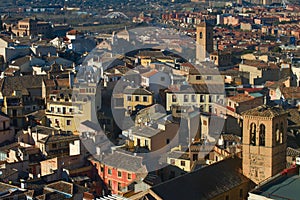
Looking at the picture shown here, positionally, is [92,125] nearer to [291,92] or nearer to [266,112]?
[266,112]

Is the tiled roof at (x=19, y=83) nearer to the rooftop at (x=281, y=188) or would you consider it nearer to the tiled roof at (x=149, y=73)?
the tiled roof at (x=149, y=73)

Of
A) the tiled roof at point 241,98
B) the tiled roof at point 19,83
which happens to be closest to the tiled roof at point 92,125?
the tiled roof at point 241,98

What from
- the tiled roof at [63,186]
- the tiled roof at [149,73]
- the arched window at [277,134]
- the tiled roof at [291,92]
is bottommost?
the tiled roof at [291,92]

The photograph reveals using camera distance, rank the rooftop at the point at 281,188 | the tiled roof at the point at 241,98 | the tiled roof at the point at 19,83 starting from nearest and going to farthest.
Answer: the rooftop at the point at 281,188, the tiled roof at the point at 241,98, the tiled roof at the point at 19,83

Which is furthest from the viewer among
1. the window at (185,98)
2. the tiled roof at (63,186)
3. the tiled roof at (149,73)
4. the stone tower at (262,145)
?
the tiled roof at (149,73)

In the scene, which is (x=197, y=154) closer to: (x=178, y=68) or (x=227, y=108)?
(x=227, y=108)

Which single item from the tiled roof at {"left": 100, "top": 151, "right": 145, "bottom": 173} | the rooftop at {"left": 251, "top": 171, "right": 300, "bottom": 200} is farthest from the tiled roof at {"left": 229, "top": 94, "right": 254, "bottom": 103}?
the rooftop at {"left": 251, "top": 171, "right": 300, "bottom": 200}

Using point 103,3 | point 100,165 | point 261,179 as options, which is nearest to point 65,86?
point 100,165

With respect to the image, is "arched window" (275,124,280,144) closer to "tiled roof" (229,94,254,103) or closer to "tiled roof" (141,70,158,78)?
"tiled roof" (229,94,254,103)
